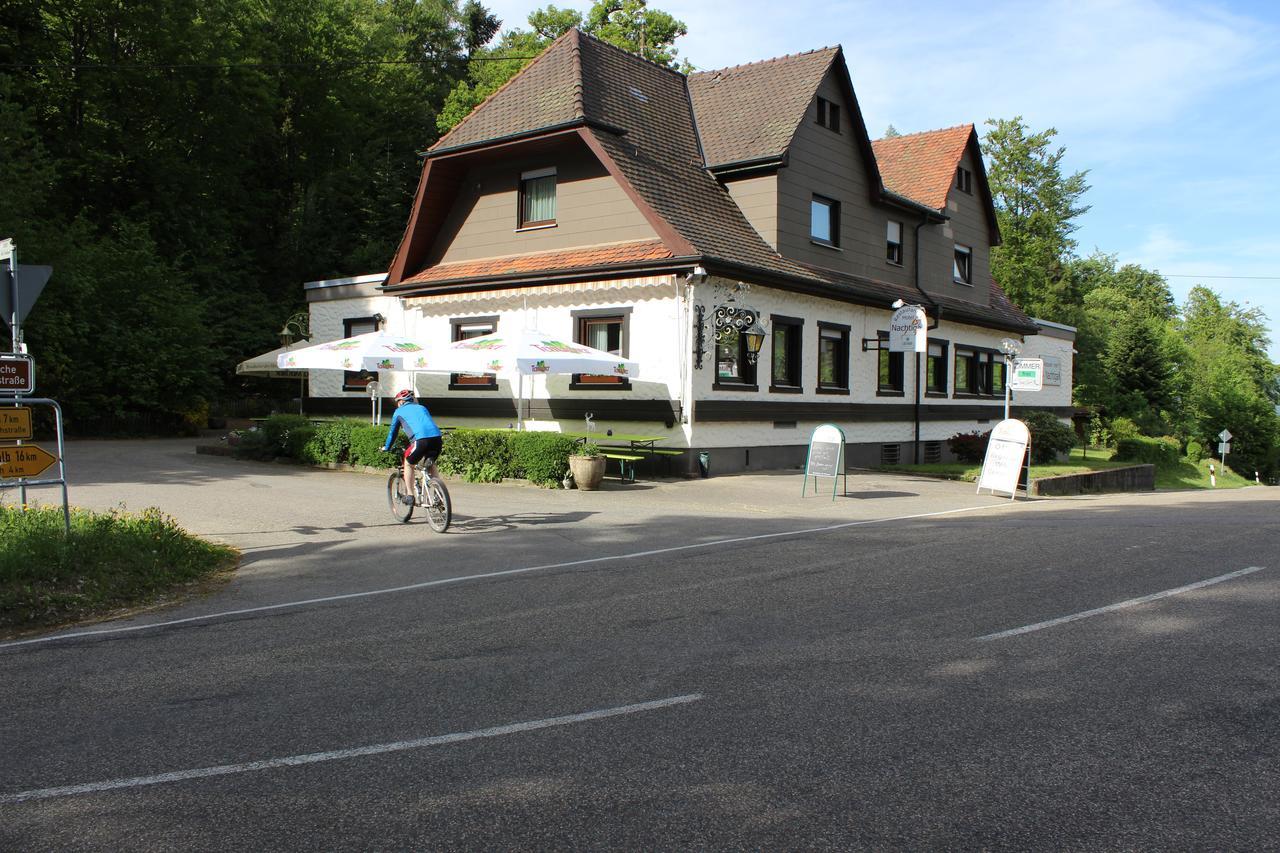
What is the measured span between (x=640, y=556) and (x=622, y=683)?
4.67 meters

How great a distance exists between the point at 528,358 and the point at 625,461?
9.30 ft

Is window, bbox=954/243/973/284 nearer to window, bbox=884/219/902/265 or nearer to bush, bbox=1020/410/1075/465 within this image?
window, bbox=884/219/902/265

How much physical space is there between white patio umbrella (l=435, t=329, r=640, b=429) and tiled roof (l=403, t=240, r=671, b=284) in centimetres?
237

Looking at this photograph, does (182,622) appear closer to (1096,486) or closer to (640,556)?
(640,556)

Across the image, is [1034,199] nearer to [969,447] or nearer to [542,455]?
[969,447]

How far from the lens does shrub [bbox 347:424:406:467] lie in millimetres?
18125

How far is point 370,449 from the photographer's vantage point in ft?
60.7

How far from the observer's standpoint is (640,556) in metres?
10.2

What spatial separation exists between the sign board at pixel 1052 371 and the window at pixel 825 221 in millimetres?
13028

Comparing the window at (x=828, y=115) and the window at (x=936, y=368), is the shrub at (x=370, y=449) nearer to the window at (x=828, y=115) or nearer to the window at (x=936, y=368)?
the window at (x=828, y=115)

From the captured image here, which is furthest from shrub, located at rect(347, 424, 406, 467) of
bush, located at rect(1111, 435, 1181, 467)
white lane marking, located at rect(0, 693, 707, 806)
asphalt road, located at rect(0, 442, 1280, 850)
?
bush, located at rect(1111, 435, 1181, 467)

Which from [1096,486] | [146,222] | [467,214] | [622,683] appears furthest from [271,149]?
[622,683]

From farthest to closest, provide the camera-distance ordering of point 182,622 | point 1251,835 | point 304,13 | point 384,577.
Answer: point 304,13, point 384,577, point 182,622, point 1251,835

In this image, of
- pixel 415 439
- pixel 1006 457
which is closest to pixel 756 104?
pixel 1006 457
